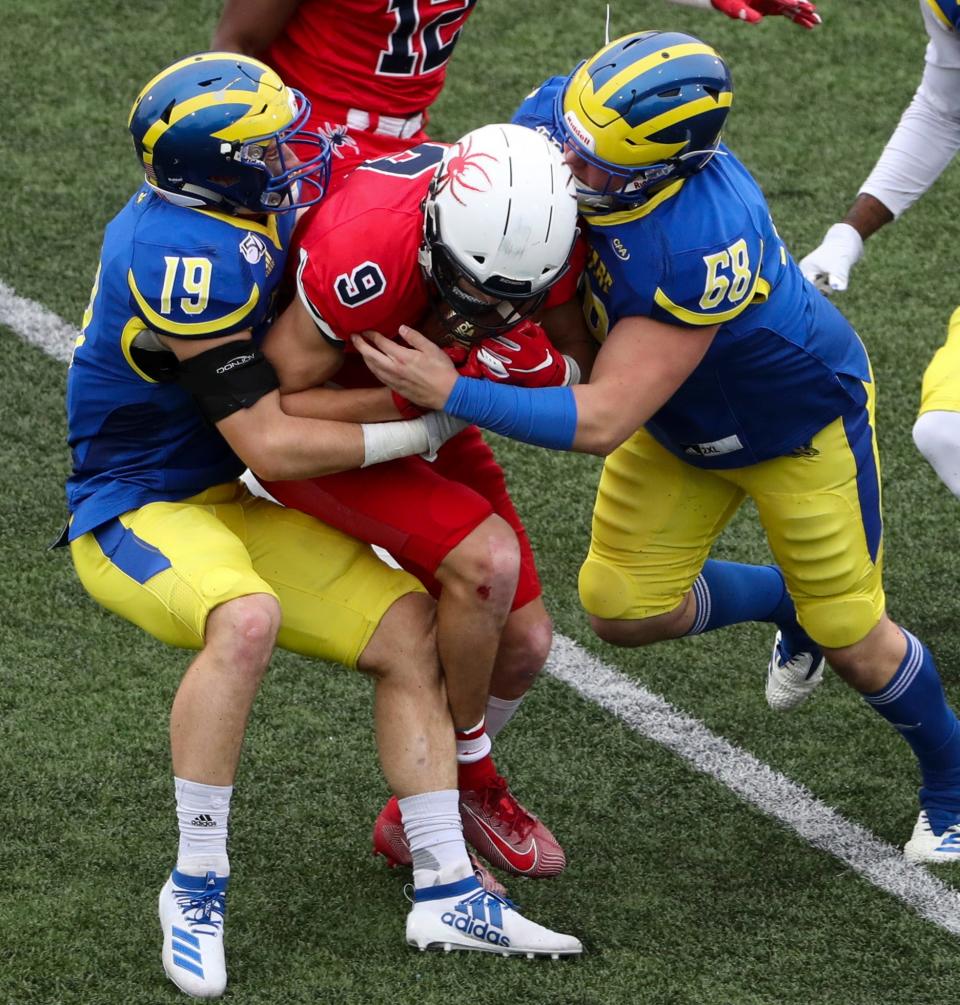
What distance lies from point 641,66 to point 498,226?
49cm

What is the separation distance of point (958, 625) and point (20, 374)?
10.3 ft

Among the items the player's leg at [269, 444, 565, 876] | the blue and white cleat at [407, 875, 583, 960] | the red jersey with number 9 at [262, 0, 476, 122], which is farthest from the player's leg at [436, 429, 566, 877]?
the red jersey with number 9 at [262, 0, 476, 122]

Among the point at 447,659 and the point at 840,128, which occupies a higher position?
the point at 447,659

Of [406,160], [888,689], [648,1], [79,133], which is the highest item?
[406,160]

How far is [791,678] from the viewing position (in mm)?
4688

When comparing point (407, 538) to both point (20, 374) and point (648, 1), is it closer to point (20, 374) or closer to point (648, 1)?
point (20, 374)

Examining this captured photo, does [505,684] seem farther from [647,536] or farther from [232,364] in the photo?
[232,364]

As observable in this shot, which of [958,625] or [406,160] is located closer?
[406,160]

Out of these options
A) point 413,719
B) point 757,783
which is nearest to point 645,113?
point 413,719

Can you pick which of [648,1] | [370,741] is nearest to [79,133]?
[648,1]

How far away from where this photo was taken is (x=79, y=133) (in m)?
7.71

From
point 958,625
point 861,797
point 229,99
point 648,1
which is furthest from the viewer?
point 648,1

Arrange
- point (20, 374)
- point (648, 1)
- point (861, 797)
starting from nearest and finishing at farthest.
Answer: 1. point (861, 797)
2. point (20, 374)
3. point (648, 1)

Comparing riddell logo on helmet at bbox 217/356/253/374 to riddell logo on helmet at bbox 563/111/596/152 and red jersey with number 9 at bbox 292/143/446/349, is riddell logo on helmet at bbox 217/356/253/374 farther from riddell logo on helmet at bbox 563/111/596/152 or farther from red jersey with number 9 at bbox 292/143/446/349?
→ riddell logo on helmet at bbox 563/111/596/152
